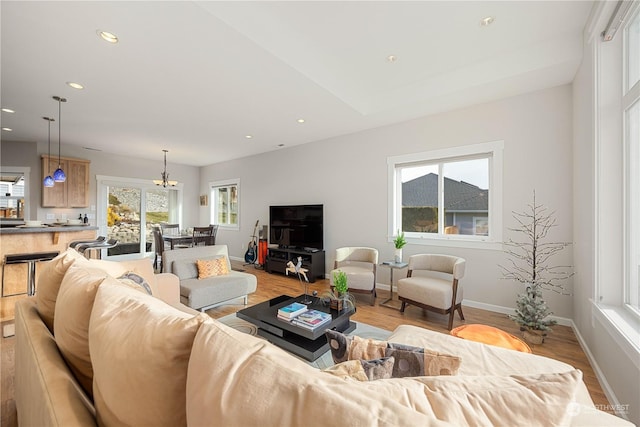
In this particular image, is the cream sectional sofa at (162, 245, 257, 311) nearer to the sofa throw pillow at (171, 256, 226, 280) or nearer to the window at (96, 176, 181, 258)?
the sofa throw pillow at (171, 256, 226, 280)

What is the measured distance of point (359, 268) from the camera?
12.5ft

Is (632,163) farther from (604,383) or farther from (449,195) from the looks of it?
(449,195)

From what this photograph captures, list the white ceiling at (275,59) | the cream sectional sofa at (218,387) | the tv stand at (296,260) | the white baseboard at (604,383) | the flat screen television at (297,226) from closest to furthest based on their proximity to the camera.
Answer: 1. the cream sectional sofa at (218,387)
2. the white baseboard at (604,383)
3. the white ceiling at (275,59)
4. the tv stand at (296,260)
5. the flat screen television at (297,226)

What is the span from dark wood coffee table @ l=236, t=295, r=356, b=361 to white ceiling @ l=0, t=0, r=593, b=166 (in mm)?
2452

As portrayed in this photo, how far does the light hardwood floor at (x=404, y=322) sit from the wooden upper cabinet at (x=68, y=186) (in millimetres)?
3246

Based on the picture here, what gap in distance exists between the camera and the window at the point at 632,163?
182 cm

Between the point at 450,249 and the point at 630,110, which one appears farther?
the point at 450,249

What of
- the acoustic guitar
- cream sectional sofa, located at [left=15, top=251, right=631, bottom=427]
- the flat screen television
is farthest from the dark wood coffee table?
the acoustic guitar

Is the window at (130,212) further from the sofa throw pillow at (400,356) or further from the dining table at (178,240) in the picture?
the sofa throw pillow at (400,356)

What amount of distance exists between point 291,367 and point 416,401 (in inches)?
10.7

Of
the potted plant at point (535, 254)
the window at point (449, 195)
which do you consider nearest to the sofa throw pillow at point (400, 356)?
the potted plant at point (535, 254)

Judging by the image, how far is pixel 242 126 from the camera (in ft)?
14.2

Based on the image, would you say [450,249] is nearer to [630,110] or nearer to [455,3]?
[630,110]

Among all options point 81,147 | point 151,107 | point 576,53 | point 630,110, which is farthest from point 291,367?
point 81,147
